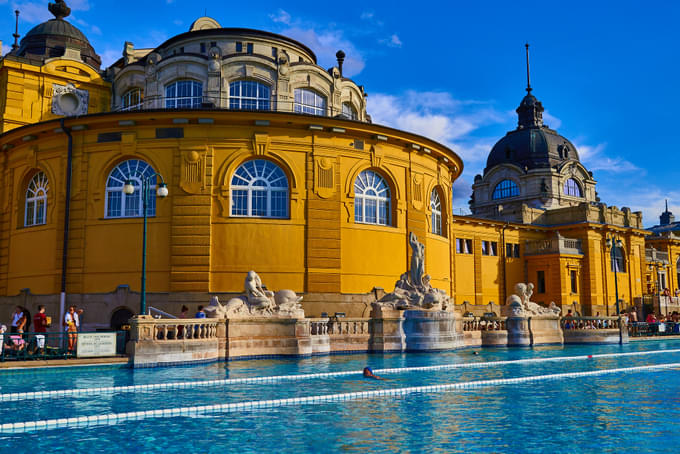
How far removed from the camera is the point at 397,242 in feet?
99.0

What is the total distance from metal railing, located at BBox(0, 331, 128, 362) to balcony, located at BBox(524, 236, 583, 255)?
39.9 m

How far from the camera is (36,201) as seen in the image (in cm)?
2986

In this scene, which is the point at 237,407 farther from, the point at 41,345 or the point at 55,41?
the point at 55,41

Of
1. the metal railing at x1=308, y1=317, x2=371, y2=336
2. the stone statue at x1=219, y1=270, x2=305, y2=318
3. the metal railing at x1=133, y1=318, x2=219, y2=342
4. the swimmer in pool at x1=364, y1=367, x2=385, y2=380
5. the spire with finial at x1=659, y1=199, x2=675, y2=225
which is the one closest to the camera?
the swimmer in pool at x1=364, y1=367, x2=385, y2=380

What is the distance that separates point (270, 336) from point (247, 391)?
24.8ft

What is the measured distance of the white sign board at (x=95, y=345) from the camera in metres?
18.3

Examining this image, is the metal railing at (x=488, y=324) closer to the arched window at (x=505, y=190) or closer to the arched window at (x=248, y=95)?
the arched window at (x=248, y=95)

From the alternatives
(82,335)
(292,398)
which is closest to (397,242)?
(82,335)

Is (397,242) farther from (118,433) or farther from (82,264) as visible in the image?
(118,433)

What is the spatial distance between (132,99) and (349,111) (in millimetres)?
12138

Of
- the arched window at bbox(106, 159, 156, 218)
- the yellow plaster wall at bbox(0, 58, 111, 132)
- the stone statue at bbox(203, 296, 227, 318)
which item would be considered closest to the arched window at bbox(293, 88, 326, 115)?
the arched window at bbox(106, 159, 156, 218)

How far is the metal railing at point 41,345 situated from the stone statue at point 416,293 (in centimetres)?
1017

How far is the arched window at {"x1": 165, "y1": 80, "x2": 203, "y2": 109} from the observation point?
3209 cm

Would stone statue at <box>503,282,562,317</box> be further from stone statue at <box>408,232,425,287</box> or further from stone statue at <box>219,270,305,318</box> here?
stone statue at <box>219,270,305,318</box>
